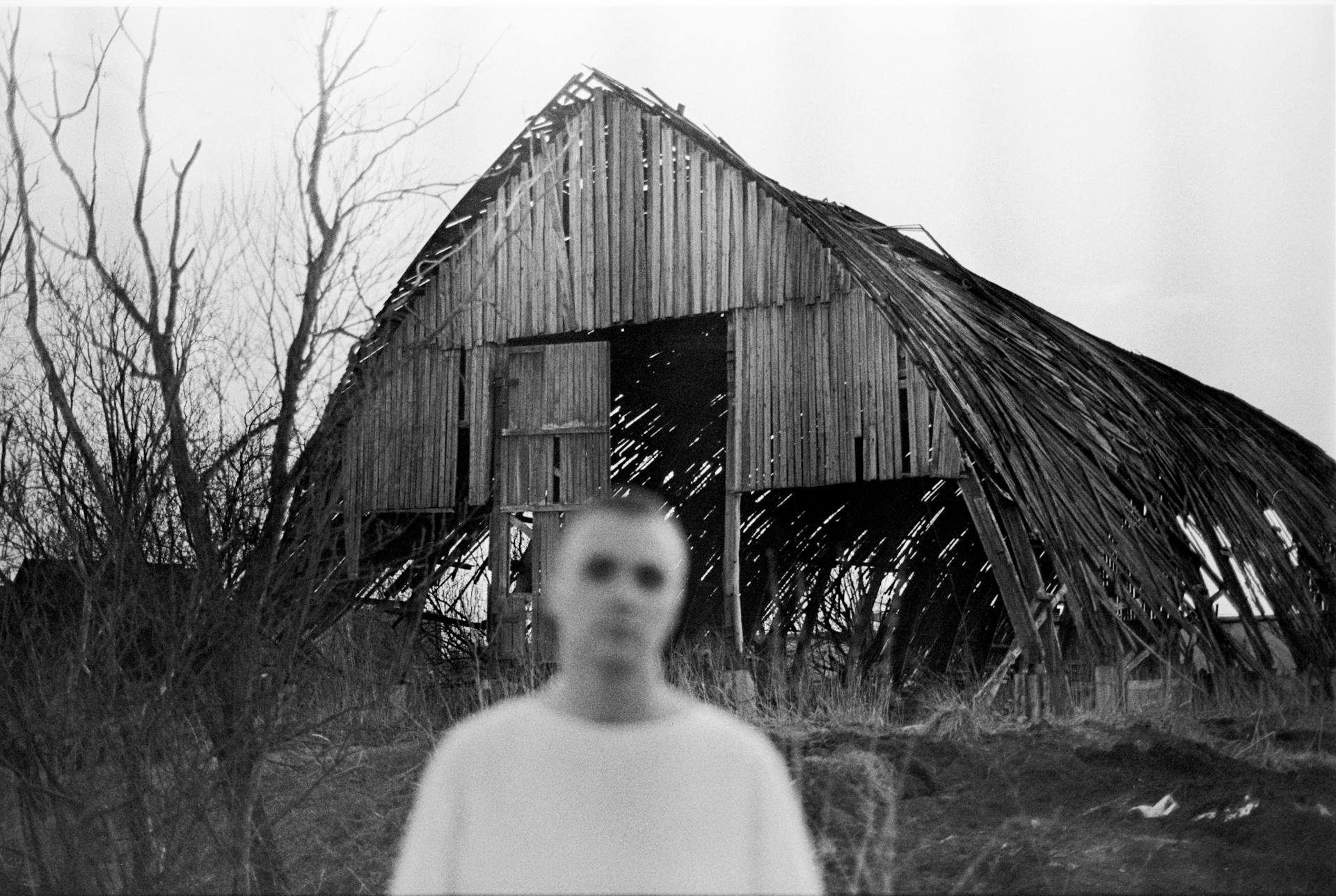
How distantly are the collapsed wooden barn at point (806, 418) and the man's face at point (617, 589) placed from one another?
6.70 metres

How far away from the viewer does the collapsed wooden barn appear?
949 centimetres

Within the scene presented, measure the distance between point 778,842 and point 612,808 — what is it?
28 cm

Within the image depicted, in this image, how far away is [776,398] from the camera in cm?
1065

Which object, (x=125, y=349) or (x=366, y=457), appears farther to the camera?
(x=366, y=457)

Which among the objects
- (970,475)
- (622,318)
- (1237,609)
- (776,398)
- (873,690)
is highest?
(622,318)

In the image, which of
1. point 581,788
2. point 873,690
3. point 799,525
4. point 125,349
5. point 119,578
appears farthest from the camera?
point 799,525

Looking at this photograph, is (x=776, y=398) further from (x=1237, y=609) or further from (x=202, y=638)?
(x=202, y=638)

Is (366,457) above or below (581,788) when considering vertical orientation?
above

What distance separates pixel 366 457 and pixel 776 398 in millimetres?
3424

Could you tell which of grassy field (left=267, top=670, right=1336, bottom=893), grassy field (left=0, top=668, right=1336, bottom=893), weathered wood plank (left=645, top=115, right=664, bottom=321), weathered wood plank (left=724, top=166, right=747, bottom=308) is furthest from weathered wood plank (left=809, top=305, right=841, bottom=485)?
grassy field (left=267, top=670, right=1336, bottom=893)

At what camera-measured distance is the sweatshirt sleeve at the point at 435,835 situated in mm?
2117

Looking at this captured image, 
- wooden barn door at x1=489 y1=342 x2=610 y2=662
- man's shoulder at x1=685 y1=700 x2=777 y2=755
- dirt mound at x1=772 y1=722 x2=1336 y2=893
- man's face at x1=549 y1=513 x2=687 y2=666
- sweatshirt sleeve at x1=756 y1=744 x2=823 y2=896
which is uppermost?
wooden barn door at x1=489 y1=342 x2=610 y2=662

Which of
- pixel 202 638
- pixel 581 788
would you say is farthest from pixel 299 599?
pixel 581 788

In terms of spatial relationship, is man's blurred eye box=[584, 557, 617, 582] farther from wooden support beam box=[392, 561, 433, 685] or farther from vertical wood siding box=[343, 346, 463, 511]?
vertical wood siding box=[343, 346, 463, 511]
